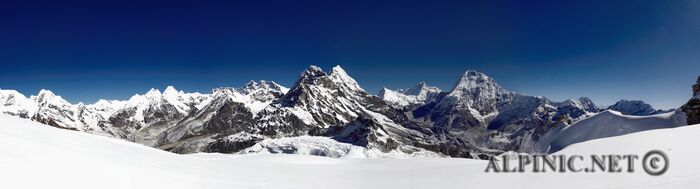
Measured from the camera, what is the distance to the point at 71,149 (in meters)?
11.8

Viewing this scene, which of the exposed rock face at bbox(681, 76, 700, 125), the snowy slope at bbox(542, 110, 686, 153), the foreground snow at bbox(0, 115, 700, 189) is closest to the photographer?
the foreground snow at bbox(0, 115, 700, 189)

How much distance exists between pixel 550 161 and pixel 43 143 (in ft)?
57.5

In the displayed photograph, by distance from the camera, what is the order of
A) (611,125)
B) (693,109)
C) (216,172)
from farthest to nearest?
(611,125) → (693,109) → (216,172)

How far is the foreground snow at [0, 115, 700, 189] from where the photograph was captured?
9.73 meters

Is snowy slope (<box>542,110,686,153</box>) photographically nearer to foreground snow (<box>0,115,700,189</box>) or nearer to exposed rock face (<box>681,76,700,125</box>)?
exposed rock face (<box>681,76,700,125</box>)

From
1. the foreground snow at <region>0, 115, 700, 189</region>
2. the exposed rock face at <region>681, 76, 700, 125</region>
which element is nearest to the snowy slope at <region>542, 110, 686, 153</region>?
the exposed rock face at <region>681, 76, 700, 125</region>

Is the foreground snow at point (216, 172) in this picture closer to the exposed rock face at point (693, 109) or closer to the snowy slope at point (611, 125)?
the snowy slope at point (611, 125)

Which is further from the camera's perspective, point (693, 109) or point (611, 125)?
point (611, 125)

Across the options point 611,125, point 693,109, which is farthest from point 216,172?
point 693,109

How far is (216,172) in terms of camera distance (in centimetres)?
1554

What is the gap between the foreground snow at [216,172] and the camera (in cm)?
973

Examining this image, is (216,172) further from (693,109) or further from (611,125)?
(693,109)

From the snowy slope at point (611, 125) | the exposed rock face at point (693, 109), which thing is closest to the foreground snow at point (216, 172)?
the snowy slope at point (611, 125)

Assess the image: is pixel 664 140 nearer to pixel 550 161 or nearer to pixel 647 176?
pixel 550 161
